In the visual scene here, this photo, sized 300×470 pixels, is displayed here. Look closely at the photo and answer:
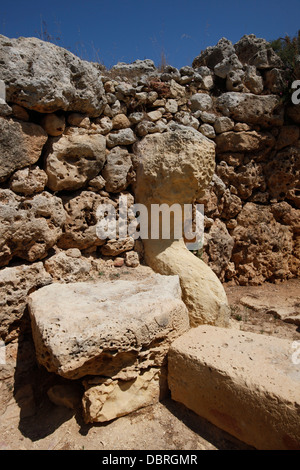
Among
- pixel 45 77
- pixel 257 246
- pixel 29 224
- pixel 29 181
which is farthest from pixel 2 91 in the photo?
pixel 257 246

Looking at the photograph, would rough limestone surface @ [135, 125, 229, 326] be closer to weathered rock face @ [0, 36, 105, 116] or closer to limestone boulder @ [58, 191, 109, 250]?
limestone boulder @ [58, 191, 109, 250]

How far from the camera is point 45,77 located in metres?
2.39

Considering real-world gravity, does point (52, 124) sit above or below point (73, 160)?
above

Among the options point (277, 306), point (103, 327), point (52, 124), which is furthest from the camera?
point (277, 306)

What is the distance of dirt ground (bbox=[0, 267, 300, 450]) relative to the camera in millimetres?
1687

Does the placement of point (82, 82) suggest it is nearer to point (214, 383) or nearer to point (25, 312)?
point (25, 312)

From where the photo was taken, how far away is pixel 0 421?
1870 mm

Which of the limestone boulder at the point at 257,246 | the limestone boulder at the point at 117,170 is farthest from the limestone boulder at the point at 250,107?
the limestone boulder at the point at 117,170

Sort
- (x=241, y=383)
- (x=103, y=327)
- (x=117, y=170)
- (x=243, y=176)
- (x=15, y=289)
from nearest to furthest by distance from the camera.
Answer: (x=241, y=383) → (x=103, y=327) → (x=15, y=289) → (x=117, y=170) → (x=243, y=176)

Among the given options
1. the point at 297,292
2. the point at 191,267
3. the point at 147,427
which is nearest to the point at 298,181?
the point at 297,292

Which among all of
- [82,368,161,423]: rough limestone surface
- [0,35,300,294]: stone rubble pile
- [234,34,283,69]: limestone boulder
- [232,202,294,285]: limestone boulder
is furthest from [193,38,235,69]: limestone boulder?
[82,368,161,423]: rough limestone surface

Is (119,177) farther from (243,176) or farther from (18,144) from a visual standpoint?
(243,176)

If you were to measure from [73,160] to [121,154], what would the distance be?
585mm

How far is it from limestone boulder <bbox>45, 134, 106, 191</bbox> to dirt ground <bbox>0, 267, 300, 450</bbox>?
136cm
